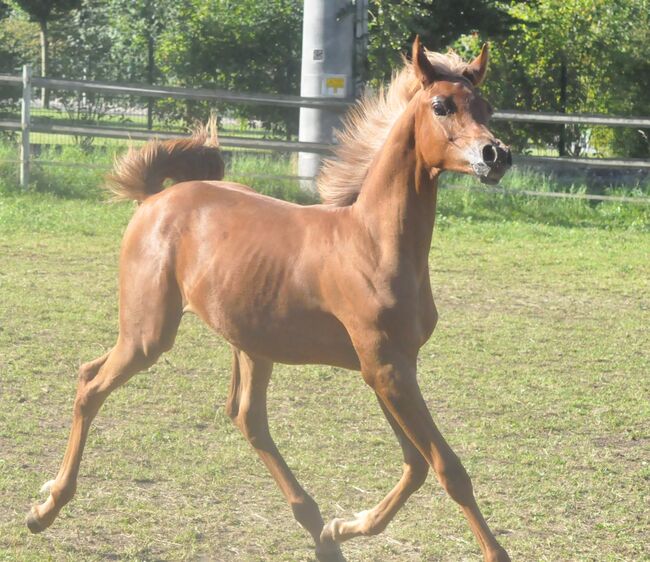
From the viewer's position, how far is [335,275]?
425 cm

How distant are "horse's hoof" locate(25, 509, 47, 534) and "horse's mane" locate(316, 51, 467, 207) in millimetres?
1723

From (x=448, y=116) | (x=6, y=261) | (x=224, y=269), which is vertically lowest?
(x=6, y=261)

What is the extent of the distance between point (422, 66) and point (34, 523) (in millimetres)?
2350

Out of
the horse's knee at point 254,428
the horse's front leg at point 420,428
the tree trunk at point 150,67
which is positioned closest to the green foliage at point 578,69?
the tree trunk at point 150,67

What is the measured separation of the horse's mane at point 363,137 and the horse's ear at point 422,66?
7.4 inches

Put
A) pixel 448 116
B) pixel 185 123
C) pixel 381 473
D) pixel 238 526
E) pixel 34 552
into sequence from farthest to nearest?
pixel 185 123 → pixel 381 473 → pixel 238 526 → pixel 34 552 → pixel 448 116

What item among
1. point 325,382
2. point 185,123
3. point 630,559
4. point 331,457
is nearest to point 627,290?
point 325,382

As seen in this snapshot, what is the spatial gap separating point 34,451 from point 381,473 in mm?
1696

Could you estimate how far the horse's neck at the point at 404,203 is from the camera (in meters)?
4.12

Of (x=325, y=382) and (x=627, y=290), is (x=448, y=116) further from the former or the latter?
(x=627, y=290)

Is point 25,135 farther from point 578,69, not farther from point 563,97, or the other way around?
point 578,69

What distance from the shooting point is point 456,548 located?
4.52 meters

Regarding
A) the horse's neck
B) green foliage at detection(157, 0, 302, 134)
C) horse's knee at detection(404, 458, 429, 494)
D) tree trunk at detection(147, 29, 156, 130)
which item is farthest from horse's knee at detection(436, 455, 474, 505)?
tree trunk at detection(147, 29, 156, 130)

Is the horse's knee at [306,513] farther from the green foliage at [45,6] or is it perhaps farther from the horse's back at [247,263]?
the green foliage at [45,6]
